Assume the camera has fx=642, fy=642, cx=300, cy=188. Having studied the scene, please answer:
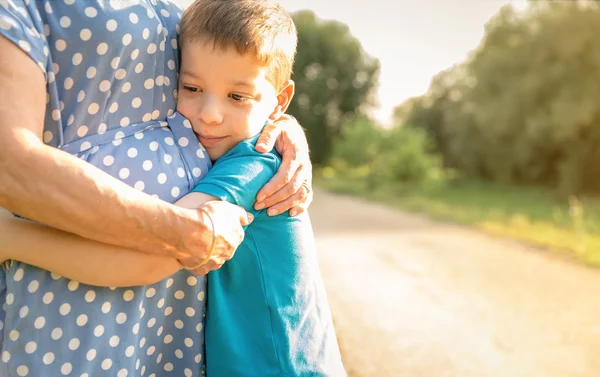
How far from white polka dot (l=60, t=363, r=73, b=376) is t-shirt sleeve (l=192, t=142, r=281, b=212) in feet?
1.55

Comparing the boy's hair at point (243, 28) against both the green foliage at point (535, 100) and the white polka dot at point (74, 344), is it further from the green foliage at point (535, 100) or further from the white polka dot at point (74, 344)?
the green foliage at point (535, 100)

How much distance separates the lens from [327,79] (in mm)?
28172

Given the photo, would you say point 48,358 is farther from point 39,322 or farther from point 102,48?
point 102,48

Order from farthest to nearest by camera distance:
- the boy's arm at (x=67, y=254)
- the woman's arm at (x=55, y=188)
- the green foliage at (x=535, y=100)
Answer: the green foliage at (x=535, y=100), the boy's arm at (x=67, y=254), the woman's arm at (x=55, y=188)

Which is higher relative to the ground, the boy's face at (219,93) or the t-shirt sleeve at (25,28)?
the t-shirt sleeve at (25,28)

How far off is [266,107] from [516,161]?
19608 mm

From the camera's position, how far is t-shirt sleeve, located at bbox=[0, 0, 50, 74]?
1209 millimetres

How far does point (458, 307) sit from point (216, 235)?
5054mm

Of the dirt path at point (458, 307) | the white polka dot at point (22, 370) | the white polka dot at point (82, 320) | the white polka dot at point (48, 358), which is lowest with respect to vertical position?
the dirt path at point (458, 307)

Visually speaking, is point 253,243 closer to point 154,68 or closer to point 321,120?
point 154,68

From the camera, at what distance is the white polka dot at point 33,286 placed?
1.37 m

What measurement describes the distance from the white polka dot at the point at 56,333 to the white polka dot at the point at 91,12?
67 centimetres

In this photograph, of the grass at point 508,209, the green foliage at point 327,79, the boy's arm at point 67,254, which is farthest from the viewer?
the green foliage at point 327,79

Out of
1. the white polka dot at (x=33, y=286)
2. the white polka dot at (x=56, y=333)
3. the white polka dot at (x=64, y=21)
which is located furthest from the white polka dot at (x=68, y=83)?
the white polka dot at (x=56, y=333)
